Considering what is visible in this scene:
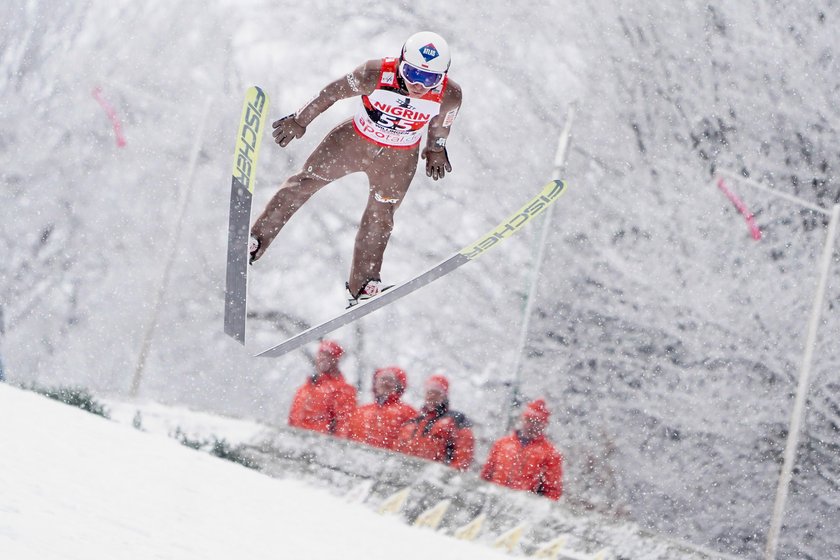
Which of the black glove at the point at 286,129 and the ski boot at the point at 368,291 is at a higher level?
the black glove at the point at 286,129

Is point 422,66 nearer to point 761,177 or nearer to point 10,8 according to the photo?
point 761,177

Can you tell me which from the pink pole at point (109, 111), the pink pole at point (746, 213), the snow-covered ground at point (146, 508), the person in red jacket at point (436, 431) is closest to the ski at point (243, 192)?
the snow-covered ground at point (146, 508)

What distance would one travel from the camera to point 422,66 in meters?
4.59

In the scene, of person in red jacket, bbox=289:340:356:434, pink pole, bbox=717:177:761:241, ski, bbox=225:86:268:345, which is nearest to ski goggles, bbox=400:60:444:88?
ski, bbox=225:86:268:345

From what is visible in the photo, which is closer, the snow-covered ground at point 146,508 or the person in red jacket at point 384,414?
the snow-covered ground at point 146,508

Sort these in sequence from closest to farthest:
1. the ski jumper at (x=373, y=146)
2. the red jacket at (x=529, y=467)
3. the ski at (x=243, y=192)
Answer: the ski jumper at (x=373, y=146)
the ski at (x=243, y=192)
the red jacket at (x=529, y=467)

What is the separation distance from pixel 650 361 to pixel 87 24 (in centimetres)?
1446

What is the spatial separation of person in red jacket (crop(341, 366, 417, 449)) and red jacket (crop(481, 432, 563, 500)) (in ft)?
2.30

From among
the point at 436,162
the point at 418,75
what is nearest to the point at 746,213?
the point at 436,162

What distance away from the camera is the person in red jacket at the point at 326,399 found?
21.6 feet

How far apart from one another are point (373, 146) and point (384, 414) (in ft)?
6.96

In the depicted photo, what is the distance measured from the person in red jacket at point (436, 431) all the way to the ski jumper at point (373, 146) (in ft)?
4.33

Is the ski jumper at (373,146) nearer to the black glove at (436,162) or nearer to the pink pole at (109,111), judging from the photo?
the black glove at (436,162)

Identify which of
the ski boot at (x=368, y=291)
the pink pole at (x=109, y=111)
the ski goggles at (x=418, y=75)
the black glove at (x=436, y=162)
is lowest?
the ski boot at (x=368, y=291)
